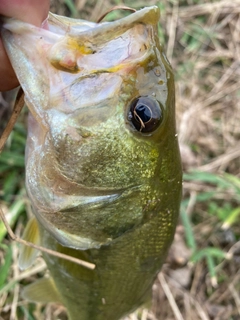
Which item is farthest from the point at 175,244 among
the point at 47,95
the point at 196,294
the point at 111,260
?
the point at 47,95

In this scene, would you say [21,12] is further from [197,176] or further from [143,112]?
[197,176]

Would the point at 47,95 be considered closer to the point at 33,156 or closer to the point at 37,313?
the point at 33,156

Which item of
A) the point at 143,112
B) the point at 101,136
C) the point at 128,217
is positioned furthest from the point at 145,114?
the point at 128,217

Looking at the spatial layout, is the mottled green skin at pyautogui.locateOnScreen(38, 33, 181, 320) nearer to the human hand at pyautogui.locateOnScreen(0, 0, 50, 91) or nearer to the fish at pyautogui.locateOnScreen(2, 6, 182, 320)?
the fish at pyautogui.locateOnScreen(2, 6, 182, 320)

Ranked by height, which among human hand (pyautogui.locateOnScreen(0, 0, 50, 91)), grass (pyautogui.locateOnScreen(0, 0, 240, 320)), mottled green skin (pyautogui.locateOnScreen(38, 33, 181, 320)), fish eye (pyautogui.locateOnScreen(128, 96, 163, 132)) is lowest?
grass (pyautogui.locateOnScreen(0, 0, 240, 320))

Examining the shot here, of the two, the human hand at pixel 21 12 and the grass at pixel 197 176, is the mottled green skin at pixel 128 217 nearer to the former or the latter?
the human hand at pixel 21 12

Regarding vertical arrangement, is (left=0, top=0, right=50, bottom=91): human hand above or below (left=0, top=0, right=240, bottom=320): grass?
above

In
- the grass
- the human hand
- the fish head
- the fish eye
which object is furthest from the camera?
the grass

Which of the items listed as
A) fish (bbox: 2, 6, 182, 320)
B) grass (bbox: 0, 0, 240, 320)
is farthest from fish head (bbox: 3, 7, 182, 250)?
grass (bbox: 0, 0, 240, 320)

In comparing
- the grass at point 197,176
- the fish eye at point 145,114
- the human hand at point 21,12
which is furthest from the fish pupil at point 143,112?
the grass at point 197,176
